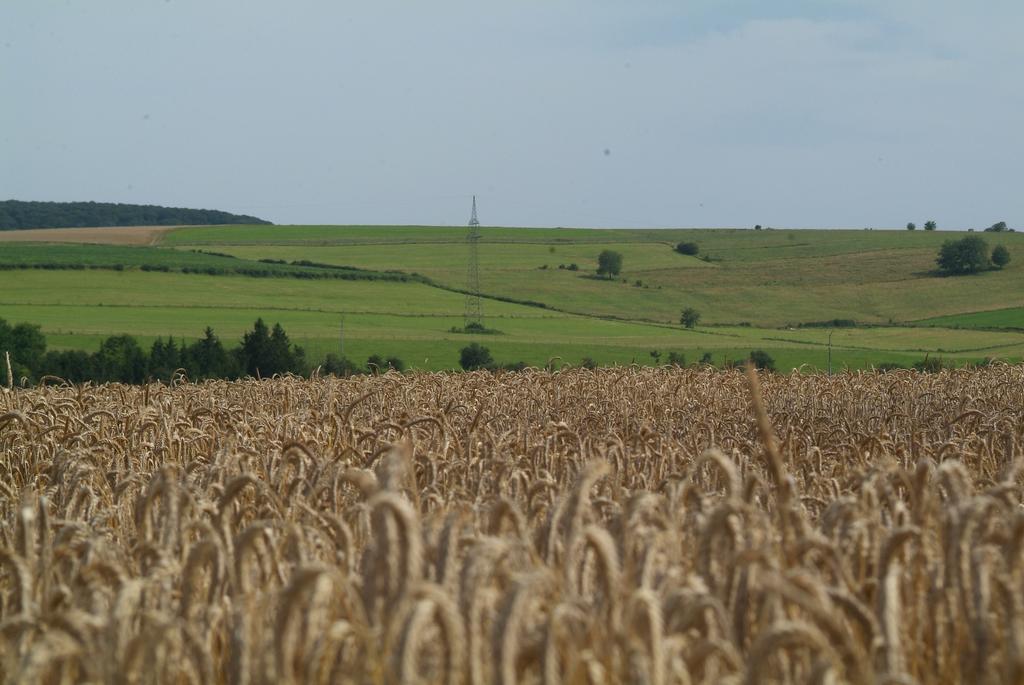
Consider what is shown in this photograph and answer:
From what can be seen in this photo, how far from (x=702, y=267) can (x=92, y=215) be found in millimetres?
98571

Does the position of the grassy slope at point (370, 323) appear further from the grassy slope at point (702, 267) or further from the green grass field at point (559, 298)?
the grassy slope at point (702, 267)

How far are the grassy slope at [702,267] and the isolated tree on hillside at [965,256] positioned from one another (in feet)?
5.53

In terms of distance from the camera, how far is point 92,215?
17312 centimetres

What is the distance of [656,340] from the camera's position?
212 ft

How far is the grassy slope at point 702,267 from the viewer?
277ft

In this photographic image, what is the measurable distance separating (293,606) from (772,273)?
3947 inches

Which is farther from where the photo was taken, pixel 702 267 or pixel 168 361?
pixel 702 267

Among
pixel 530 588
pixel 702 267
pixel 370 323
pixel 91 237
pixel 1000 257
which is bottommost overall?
pixel 370 323

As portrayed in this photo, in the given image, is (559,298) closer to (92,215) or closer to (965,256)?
(965,256)

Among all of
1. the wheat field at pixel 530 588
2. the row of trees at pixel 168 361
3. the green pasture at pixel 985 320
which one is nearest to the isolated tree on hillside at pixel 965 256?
the green pasture at pixel 985 320

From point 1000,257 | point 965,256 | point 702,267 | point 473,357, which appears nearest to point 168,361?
point 473,357

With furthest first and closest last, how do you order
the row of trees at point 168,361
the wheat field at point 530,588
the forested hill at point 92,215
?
the forested hill at point 92,215 < the row of trees at point 168,361 < the wheat field at point 530,588

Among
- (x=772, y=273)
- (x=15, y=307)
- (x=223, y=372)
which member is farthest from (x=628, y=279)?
(x=223, y=372)

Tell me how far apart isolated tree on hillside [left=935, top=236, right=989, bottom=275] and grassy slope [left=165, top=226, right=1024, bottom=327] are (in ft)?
5.53
